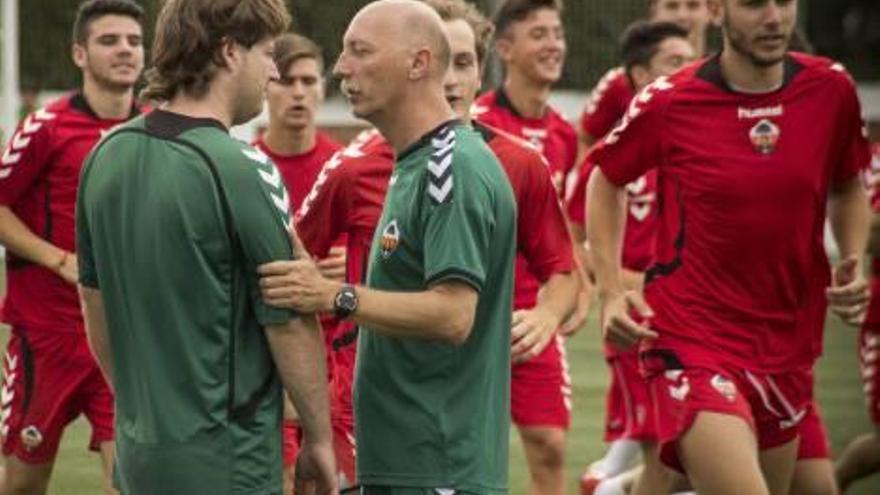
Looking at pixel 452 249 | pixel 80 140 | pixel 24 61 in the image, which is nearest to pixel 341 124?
pixel 24 61

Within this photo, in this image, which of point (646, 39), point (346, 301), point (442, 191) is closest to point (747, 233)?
point (442, 191)

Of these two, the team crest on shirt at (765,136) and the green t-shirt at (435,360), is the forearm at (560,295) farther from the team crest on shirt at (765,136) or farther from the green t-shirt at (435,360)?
the green t-shirt at (435,360)

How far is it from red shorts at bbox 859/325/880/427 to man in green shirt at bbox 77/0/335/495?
4592mm

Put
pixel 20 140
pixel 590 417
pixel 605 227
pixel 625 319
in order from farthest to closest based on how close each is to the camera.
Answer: pixel 590 417, pixel 20 140, pixel 605 227, pixel 625 319

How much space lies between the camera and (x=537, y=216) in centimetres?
747

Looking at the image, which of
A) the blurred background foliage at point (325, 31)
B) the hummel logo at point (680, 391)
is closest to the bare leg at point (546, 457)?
the hummel logo at point (680, 391)

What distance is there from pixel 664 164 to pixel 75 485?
4250mm

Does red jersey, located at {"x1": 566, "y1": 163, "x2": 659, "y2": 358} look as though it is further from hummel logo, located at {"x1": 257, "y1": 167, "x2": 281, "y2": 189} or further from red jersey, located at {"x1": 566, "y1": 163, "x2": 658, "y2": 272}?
hummel logo, located at {"x1": 257, "y1": 167, "x2": 281, "y2": 189}

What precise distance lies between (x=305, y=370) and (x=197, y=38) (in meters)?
0.86

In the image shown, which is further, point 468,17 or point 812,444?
point 812,444

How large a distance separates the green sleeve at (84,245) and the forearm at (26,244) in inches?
120

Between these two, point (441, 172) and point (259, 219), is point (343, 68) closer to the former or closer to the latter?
point (441, 172)

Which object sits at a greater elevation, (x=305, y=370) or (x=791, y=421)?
(x=305, y=370)

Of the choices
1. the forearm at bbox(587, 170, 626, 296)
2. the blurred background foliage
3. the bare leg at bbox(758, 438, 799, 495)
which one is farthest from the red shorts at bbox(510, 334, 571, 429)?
the blurred background foliage
